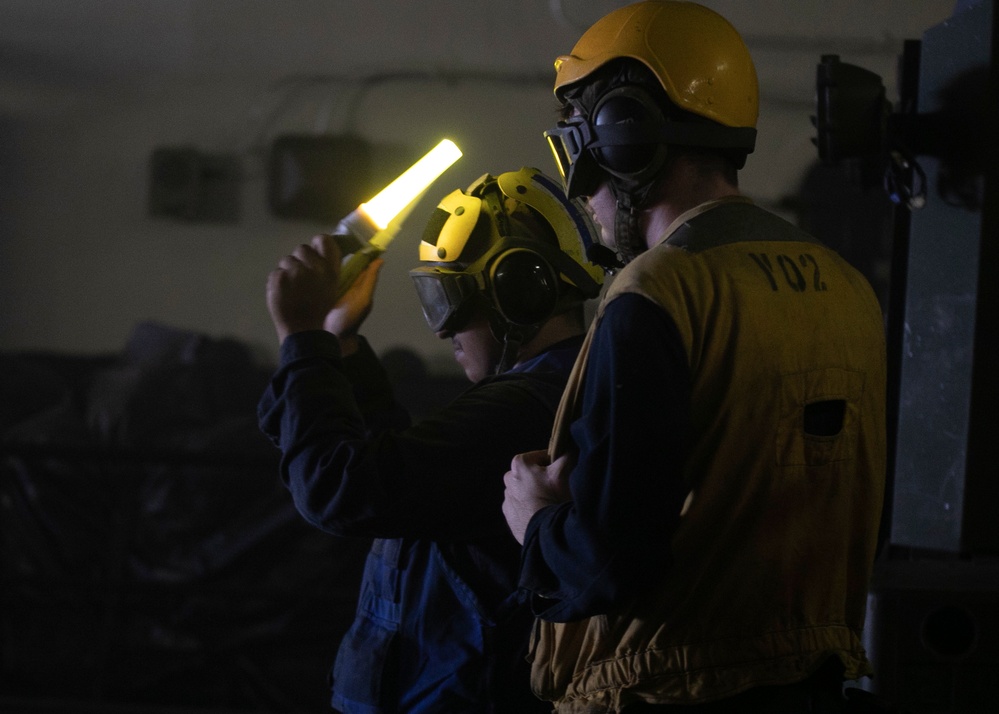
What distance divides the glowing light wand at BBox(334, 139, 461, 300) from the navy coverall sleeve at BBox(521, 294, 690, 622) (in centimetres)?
82

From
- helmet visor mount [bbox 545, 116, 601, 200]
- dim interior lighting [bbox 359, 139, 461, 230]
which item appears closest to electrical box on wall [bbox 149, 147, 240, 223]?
dim interior lighting [bbox 359, 139, 461, 230]

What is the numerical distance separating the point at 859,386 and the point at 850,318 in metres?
0.08

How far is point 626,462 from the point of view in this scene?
40.8 inches

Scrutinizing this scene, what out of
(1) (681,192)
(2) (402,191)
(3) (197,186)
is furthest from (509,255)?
(3) (197,186)

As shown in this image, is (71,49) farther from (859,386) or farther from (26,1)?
(859,386)

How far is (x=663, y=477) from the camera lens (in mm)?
1048

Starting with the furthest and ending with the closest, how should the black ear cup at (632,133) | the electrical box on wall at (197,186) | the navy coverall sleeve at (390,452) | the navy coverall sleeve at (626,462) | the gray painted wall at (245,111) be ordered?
the electrical box on wall at (197,186) < the gray painted wall at (245,111) < the navy coverall sleeve at (390,452) < the black ear cup at (632,133) < the navy coverall sleeve at (626,462)

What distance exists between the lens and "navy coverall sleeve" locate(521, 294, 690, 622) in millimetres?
1039

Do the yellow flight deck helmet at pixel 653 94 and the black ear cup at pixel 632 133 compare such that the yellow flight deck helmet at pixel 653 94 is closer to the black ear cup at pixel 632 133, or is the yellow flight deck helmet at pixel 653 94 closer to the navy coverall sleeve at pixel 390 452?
the black ear cup at pixel 632 133

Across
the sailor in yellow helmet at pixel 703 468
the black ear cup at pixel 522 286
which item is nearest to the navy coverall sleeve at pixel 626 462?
the sailor in yellow helmet at pixel 703 468

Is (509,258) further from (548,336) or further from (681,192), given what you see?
(681,192)

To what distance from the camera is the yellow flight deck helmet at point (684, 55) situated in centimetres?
127

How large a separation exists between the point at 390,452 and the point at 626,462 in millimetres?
565

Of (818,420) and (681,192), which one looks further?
(681,192)
